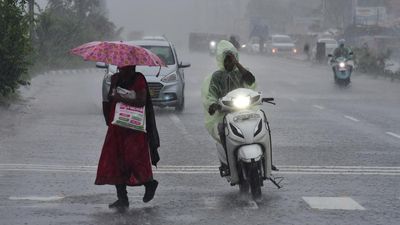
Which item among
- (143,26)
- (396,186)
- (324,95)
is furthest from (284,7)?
(396,186)

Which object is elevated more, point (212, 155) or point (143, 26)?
point (212, 155)

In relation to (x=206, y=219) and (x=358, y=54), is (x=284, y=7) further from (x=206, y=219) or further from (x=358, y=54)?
(x=206, y=219)

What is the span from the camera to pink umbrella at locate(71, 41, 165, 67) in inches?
375

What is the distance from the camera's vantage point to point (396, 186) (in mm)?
11344

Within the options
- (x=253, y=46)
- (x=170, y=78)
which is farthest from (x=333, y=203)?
(x=253, y=46)

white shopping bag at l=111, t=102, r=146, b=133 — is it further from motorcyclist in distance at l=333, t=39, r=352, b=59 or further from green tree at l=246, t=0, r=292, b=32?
green tree at l=246, t=0, r=292, b=32

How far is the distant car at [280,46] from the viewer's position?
79.6 meters

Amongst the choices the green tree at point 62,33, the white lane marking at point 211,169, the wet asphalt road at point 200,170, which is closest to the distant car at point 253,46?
the green tree at point 62,33

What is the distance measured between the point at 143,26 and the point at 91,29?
10723cm

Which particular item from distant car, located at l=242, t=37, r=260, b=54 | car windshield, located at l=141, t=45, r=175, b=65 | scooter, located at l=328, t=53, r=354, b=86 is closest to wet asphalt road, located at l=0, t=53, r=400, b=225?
car windshield, located at l=141, t=45, r=175, b=65

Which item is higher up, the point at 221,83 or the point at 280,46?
the point at 221,83

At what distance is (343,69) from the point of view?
34.3 metres

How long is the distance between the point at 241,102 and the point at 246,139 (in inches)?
15.4

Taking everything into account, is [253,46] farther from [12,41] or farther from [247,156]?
[247,156]
